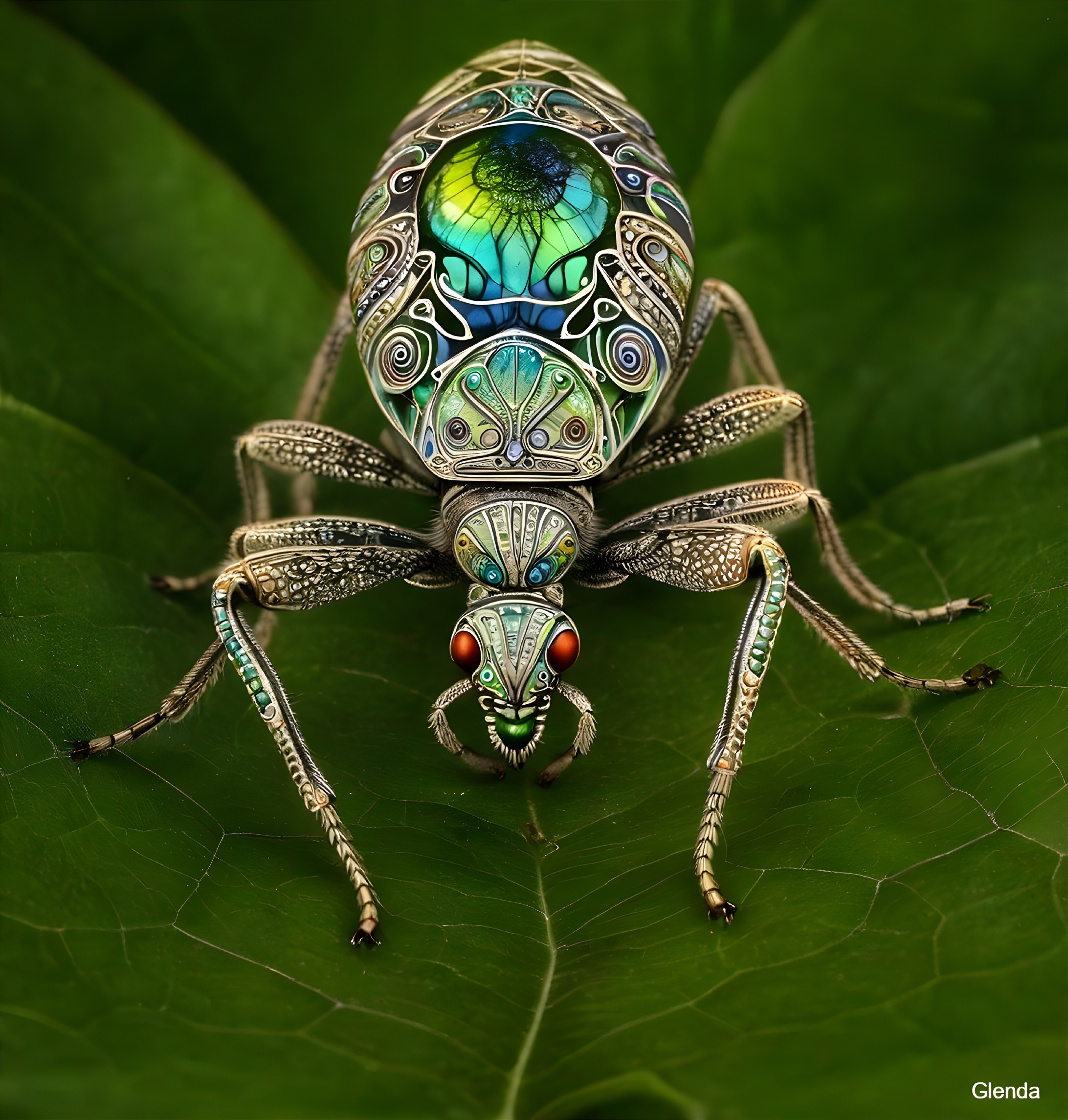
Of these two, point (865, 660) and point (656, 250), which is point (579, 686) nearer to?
point (865, 660)

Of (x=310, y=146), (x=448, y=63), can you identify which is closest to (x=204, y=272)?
(x=310, y=146)

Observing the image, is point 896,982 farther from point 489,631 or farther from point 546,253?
point 546,253

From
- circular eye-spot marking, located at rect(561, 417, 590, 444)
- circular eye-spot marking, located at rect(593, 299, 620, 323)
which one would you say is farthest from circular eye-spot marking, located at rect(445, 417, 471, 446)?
circular eye-spot marking, located at rect(593, 299, 620, 323)

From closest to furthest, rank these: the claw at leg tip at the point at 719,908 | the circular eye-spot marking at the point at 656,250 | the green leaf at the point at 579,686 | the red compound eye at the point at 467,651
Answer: the green leaf at the point at 579,686 < the claw at leg tip at the point at 719,908 < the red compound eye at the point at 467,651 < the circular eye-spot marking at the point at 656,250

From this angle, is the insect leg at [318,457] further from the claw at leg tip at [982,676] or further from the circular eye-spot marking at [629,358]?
the claw at leg tip at [982,676]

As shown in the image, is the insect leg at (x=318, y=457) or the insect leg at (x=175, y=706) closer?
the insect leg at (x=175, y=706)

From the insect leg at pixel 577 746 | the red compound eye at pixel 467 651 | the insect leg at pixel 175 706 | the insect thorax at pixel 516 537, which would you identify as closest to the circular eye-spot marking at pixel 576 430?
the insect thorax at pixel 516 537

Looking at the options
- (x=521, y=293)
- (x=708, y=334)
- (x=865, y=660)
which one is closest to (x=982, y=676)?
(x=865, y=660)
